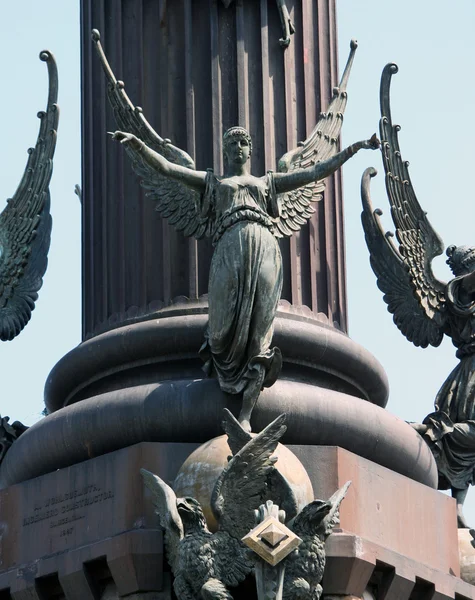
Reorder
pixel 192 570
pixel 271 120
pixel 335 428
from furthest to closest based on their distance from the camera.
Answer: pixel 271 120, pixel 335 428, pixel 192 570

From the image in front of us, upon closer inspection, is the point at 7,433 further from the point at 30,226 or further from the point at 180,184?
the point at 180,184

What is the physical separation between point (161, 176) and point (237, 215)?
123cm

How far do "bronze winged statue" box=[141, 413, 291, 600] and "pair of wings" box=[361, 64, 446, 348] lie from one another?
175 inches

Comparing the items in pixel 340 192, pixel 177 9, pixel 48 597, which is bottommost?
pixel 48 597

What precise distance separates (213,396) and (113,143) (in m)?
4.30

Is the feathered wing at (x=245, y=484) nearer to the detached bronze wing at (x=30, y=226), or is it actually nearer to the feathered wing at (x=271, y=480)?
the feathered wing at (x=271, y=480)

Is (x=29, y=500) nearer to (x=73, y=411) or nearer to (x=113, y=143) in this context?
(x=73, y=411)

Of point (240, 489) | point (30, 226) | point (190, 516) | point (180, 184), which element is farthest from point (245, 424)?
point (30, 226)

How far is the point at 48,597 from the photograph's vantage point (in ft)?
95.1

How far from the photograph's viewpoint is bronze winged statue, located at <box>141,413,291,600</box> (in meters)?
27.5

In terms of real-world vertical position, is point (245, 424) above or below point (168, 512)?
above

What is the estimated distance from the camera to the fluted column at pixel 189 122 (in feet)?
102

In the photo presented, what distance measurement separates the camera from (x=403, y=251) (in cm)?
3234

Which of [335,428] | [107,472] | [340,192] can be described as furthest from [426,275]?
[107,472]
